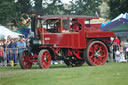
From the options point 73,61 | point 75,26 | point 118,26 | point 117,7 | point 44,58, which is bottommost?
point 73,61

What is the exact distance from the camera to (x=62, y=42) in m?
17.9

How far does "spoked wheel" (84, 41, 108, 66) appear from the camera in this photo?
59.8 feet

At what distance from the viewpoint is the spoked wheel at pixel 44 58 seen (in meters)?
17.0

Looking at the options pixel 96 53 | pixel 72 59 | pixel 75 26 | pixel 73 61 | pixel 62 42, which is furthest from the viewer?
pixel 73 61

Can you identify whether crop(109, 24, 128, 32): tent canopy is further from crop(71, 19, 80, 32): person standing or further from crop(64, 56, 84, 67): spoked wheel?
crop(71, 19, 80, 32): person standing

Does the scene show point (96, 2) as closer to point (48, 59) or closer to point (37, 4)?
point (37, 4)

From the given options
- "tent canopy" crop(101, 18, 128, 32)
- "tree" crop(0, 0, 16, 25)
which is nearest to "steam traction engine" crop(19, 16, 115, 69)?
"tent canopy" crop(101, 18, 128, 32)

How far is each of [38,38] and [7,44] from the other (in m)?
6.32

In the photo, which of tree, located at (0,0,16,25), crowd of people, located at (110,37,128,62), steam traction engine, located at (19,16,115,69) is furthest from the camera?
tree, located at (0,0,16,25)

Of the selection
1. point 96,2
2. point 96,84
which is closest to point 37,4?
point 96,2

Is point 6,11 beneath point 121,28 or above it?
above

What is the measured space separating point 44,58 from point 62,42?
3.82ft

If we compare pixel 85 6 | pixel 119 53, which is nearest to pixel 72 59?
pixel 119 53

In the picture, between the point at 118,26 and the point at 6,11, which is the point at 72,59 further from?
the point at 6,11
